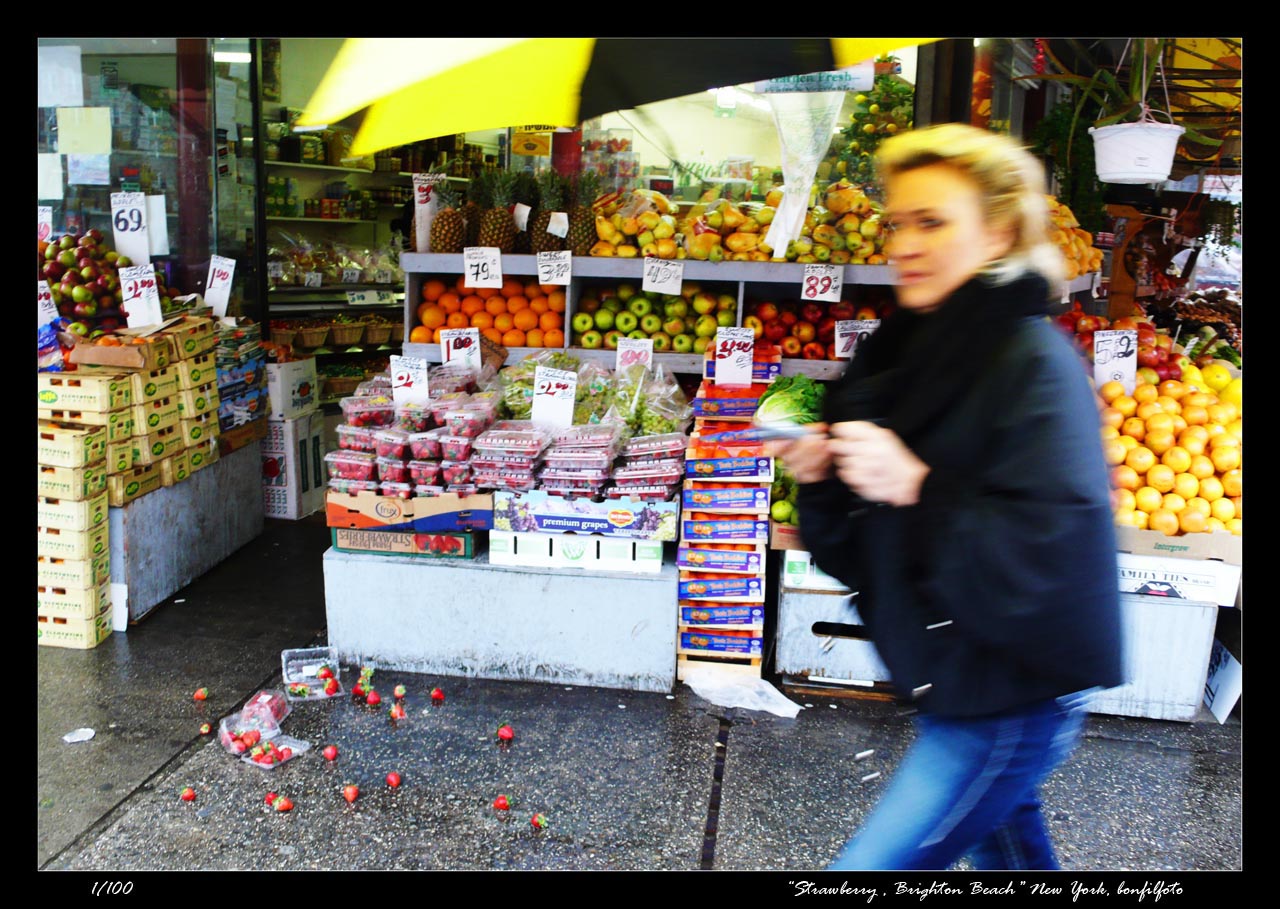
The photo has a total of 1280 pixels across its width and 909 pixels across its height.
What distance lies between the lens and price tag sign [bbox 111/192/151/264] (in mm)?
5660

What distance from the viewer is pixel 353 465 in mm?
4395

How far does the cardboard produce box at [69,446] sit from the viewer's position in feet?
14.3

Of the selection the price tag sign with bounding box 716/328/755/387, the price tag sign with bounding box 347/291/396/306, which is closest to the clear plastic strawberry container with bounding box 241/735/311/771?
the price tag sign with bounding box 716/328/755/387

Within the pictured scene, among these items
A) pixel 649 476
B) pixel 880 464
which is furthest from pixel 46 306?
pixel 880 464

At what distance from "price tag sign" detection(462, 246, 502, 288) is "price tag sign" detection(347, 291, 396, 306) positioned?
12.0 ft

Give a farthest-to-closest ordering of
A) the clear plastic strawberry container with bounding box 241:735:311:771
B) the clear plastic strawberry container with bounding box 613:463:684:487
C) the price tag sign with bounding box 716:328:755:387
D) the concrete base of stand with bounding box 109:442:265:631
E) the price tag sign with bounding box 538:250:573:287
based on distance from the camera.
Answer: the price tag sign with bounding box 538:250:573:287 → the price tag sign with bounding box 716:328:755:387 → the concrete base of stand with bounding box 109:442:265:631 → the clear plastic strawberry container with bounding box 613:463:684:487 → the clear plastic strawberry container with bounding box 241:735:311:771

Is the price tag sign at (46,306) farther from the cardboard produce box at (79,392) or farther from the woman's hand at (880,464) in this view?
the woman's hand at (880,464)

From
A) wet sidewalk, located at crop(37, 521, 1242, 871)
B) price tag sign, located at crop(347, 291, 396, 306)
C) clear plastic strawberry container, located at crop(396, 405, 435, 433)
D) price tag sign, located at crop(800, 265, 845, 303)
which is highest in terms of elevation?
price tag sign, located at crop(800, 265, 845, 303)

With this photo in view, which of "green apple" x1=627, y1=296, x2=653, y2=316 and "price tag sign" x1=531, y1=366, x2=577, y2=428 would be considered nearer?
"price tag sign" x1=531, y1=366, x2=577, y2=428

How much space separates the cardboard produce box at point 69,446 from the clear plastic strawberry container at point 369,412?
3.65 feet

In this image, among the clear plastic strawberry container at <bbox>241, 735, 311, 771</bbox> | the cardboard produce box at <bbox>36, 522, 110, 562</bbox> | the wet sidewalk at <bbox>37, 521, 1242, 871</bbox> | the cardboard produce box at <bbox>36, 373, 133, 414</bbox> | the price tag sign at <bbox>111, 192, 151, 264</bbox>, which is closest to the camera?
the wet sidewalk at <bbox>37, 521, 1242, 871</bbox>

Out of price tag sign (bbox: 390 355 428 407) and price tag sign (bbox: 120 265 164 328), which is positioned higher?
price tag sign (bbox: 120 265 164 328)

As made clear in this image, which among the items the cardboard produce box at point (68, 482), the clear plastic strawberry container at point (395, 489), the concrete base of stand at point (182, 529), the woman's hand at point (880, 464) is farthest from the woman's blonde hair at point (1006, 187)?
the concrete base of stand at point (182, 529)

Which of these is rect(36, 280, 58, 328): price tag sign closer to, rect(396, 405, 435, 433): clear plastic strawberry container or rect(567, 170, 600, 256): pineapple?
rect(396, 405, 435, 433): clear plastic strawberry container
